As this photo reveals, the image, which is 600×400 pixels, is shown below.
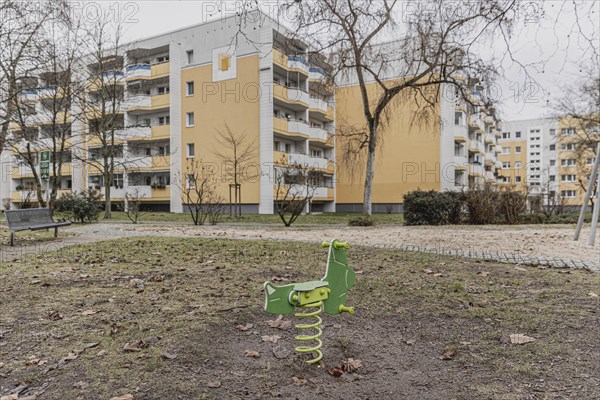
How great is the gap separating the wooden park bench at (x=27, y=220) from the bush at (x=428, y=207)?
1151cm

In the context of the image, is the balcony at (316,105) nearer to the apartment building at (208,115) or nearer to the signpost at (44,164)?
the apartment building at (208,115)

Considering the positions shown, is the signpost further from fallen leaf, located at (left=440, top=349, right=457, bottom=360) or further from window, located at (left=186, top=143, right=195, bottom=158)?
window, located at (left=186, top=143, right=195, bottom=158)

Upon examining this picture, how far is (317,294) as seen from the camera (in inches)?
117

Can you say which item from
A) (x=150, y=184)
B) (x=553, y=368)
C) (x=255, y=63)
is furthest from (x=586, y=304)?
(x=150, y=184)

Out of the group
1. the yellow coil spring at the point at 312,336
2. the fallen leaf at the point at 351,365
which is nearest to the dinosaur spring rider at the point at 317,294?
the yellow coil spring at the point at 312,336

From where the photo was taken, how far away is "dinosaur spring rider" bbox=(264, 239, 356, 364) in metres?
2.78

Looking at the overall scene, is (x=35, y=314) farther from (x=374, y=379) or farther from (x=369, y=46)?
(x=369, y=46)

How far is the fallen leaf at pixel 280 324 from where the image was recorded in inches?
157

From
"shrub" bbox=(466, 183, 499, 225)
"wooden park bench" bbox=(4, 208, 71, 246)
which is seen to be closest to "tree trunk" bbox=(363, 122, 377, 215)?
"shrub" bbox=(466, 183, 499, 225)

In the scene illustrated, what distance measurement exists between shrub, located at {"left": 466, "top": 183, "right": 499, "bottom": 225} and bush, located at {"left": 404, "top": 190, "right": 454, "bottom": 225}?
0.78 meters

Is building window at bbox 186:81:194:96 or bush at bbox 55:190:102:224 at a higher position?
building window at bbox 186:81:194:96

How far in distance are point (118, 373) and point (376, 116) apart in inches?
652

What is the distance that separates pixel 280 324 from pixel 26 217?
9.37 meters

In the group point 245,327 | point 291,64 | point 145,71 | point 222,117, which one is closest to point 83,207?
point 245,327
